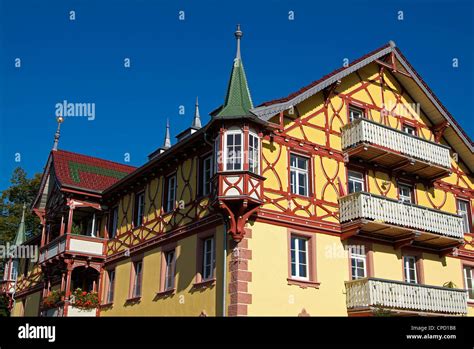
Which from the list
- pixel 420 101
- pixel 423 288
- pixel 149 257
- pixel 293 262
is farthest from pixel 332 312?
pixel 420 101

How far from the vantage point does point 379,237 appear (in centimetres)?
2084

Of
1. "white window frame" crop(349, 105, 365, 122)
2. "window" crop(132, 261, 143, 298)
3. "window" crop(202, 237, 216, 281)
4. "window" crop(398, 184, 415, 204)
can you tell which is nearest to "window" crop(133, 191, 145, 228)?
"window" crop(132, 261, 143, 298)

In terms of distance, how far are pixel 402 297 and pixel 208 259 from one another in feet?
21.4

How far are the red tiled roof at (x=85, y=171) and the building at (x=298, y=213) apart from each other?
421 mm

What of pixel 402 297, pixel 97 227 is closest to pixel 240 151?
pixel 402 297

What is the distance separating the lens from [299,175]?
20.1 meters

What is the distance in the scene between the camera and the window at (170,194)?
72.8 ft

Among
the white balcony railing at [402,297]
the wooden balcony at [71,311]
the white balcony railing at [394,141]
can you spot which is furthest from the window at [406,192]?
the wooden balcony at [71,311]

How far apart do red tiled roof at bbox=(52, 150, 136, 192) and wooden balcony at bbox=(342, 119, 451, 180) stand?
1262 centimetres

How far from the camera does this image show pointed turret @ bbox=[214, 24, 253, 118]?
18.7 metres

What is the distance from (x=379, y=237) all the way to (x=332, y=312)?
142 inches

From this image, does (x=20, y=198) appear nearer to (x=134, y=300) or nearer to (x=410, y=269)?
(x=134, y=300)
